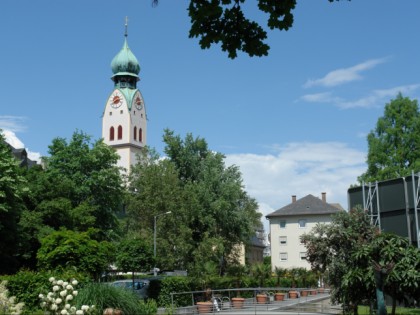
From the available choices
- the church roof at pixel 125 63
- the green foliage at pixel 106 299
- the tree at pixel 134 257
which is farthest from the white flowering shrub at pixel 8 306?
the church roof at pixel 125 63

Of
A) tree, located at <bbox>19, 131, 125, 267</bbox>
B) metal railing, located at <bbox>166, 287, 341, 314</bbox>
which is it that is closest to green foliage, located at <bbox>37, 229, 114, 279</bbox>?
metal railing, located at <bbox>166, 287, 341, 314</bbox>

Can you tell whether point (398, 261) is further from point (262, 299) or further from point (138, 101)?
point (138, 101)

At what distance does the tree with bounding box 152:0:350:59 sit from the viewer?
702cm

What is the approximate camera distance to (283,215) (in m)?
81.8

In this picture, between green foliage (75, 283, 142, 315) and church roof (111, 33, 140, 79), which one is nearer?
green foliage (75, 283, 142, 315)

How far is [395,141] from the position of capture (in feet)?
153

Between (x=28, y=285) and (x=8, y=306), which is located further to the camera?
(x=28, y=285)

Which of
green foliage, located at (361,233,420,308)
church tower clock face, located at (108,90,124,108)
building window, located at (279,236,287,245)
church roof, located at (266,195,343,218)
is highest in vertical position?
church tower clock face, located at (108,90,124,108)

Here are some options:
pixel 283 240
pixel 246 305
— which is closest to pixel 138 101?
pixel 283 240

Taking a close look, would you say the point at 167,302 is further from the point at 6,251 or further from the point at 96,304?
the point at 96,304

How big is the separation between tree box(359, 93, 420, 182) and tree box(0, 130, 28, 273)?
2580 centimetres

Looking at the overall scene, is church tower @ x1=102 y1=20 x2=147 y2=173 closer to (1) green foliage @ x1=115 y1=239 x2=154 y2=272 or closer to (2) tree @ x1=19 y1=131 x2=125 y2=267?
Result: (2) tree @ x1=19 y1=131 x2=125 y2=267

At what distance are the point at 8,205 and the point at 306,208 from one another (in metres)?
54.6

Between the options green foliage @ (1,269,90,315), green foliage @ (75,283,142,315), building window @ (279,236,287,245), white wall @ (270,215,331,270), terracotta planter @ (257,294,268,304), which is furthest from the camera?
building window @ (279,236,287,245)
